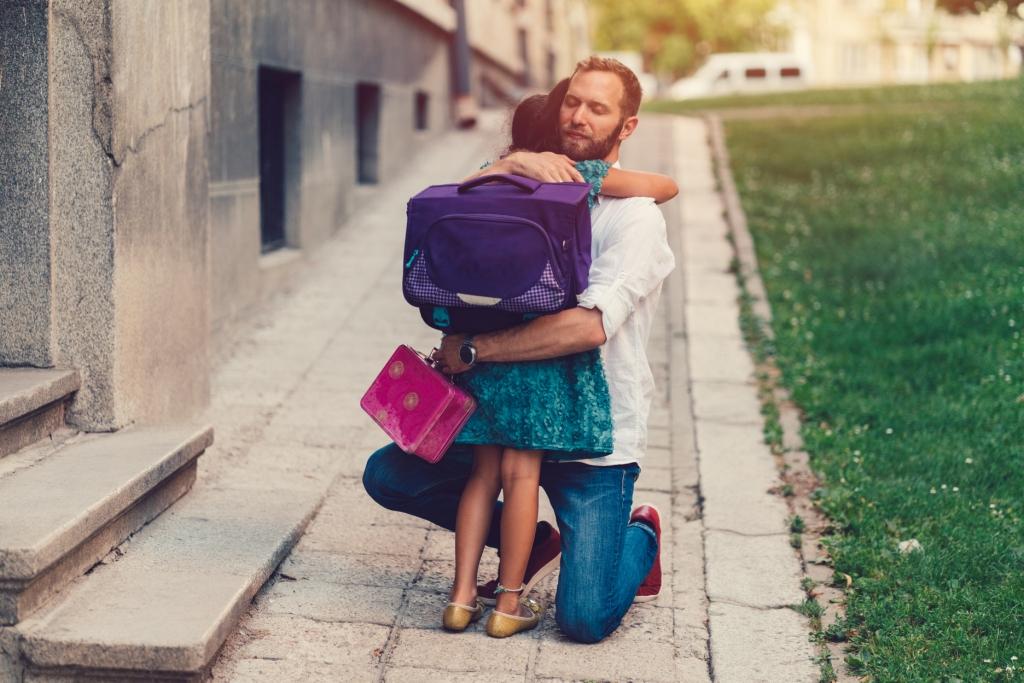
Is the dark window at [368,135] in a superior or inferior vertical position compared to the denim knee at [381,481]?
superior

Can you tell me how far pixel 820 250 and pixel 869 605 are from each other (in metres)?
6.09

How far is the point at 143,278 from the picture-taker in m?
5.07

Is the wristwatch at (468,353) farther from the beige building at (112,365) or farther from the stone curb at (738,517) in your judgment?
the stone curb at (738,517)

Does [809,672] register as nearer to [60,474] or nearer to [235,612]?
[235,612]

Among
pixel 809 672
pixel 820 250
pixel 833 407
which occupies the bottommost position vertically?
pixel 809 672

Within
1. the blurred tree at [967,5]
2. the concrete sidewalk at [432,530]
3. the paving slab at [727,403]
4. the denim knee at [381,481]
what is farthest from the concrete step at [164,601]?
the blurred tree at [967,5]

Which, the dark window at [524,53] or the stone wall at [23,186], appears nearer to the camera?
the stone wall at [23,186]

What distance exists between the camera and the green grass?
18.5 meters

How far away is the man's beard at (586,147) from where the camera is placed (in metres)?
4.08

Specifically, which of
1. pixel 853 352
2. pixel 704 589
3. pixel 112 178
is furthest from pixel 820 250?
pixel 112 178

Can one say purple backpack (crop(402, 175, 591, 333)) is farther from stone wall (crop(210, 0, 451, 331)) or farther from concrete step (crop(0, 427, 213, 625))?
stone wall (crop(210, 0, 451, 331))

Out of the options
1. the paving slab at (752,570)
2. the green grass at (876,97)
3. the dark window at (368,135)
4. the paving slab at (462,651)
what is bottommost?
the paving slab at (462,651)

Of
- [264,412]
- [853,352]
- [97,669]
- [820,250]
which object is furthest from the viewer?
[820,250]

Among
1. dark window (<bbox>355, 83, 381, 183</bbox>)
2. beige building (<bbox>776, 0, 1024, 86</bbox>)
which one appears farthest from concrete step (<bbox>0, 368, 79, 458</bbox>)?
beige building (<bbox>776, 0, 1024, 86</bbox>)
